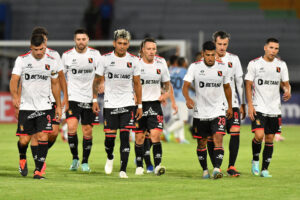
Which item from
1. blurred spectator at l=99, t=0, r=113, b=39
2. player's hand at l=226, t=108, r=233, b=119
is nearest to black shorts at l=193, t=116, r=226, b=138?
player's hand at l=226, t=108, r=233, b=119

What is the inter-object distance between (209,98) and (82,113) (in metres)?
2.49

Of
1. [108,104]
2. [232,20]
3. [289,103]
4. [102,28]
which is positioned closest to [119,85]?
[108,104]

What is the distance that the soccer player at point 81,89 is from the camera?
461 inches

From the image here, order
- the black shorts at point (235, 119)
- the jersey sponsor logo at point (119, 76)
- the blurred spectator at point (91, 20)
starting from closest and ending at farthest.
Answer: the jersey sponsor logo at point (119, 76)
the black shorts at point (235, 119)
the blurred spectator at point (91, 20)

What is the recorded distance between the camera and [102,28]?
2898 cm

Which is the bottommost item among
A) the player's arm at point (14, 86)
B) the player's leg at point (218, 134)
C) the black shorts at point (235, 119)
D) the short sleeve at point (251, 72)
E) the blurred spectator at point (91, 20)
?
the player's leg at point (218, 134)

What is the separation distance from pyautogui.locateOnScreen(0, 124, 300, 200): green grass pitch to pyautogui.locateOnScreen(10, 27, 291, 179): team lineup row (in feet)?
1.05

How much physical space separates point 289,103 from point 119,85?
15.1 m

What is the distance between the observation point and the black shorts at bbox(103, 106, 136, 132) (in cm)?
1062

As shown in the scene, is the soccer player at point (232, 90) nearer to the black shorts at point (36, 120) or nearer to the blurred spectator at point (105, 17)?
the black shorts at point (36, 120)

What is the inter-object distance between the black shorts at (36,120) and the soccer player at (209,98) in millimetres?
2006

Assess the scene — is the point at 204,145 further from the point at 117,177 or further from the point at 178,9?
the point at 178,9

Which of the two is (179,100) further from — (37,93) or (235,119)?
(37,93)

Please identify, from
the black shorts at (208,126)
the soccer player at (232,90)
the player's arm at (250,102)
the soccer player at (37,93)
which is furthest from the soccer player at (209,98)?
the soccer player at (37,93)
